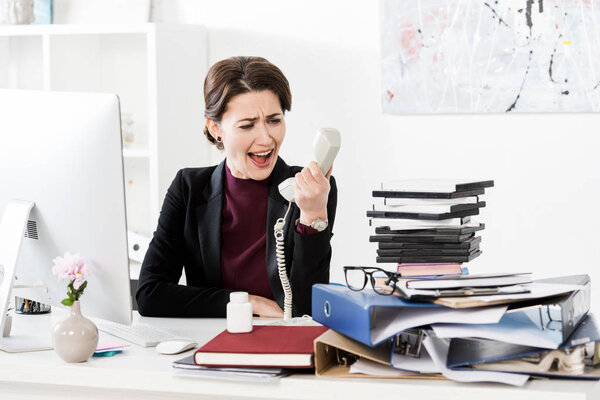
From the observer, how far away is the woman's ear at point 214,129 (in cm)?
221

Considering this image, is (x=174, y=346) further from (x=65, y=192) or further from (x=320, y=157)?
(x=320, y=157)

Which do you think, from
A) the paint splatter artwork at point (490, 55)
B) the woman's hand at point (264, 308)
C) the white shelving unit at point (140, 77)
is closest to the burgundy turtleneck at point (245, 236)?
the woman's hand at point (264, 308)

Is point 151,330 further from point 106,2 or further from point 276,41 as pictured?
point 106,2

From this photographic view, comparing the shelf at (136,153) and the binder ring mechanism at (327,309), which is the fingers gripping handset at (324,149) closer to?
the binder ring mechanism at (327,309)

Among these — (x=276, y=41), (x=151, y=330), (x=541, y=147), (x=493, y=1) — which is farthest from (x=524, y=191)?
(x=151, y=330)

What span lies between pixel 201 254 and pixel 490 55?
5.12 feet

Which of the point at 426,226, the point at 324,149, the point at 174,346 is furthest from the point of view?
the point at 324,149

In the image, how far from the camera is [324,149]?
177cm

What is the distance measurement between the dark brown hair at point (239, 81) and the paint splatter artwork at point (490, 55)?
1166mm

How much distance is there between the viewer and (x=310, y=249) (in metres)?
1.92

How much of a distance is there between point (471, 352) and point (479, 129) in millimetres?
2056

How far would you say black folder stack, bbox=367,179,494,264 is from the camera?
1.64m

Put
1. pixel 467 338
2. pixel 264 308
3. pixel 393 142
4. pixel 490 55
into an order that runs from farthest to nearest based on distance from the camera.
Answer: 1. pixel 393 142
2. pixel 490 55
3. pixel 264 308
4. pixel 467 338

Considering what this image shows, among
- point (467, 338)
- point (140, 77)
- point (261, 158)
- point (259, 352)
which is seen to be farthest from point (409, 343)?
point (140, 77)
